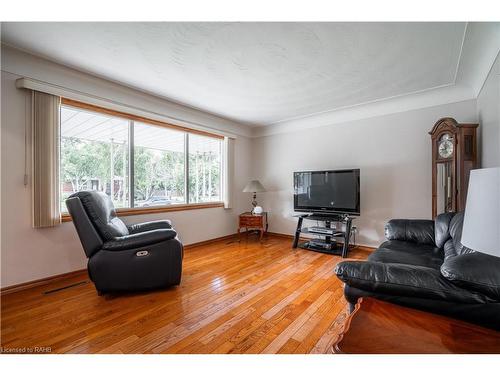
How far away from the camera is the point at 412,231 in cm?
A: 251

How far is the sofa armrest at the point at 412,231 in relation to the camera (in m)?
2.42

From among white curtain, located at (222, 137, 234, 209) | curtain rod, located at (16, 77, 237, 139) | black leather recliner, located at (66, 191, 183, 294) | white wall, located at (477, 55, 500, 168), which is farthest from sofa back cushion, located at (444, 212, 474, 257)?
curtain rod, located at (16, 77, 237, 139)

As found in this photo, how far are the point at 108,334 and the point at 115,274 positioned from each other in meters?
0.61

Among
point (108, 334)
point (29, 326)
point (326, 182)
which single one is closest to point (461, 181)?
point (326, 182)

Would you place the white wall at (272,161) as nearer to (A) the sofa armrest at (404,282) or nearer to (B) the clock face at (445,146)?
(B) the clock face at (445,146)

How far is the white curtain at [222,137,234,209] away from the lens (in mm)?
4491

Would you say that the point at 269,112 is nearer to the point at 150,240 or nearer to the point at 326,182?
the point at 326,182

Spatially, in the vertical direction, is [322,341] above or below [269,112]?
below

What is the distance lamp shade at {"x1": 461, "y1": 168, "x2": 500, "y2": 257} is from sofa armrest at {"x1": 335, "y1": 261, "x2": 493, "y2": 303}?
423 mm

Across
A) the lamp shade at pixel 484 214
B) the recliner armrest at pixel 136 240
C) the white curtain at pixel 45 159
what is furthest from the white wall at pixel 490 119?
the white curtain at pixel 45 159

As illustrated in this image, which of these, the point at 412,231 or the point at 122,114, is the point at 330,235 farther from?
the point at 122,114

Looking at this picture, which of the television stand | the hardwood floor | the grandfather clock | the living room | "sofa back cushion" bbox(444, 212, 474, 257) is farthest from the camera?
the television stand

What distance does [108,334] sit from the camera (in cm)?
163

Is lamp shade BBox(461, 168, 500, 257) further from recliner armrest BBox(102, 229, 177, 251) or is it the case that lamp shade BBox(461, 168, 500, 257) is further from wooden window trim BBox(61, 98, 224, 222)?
wooden window trim BBox(61, 98, 224, 222)
